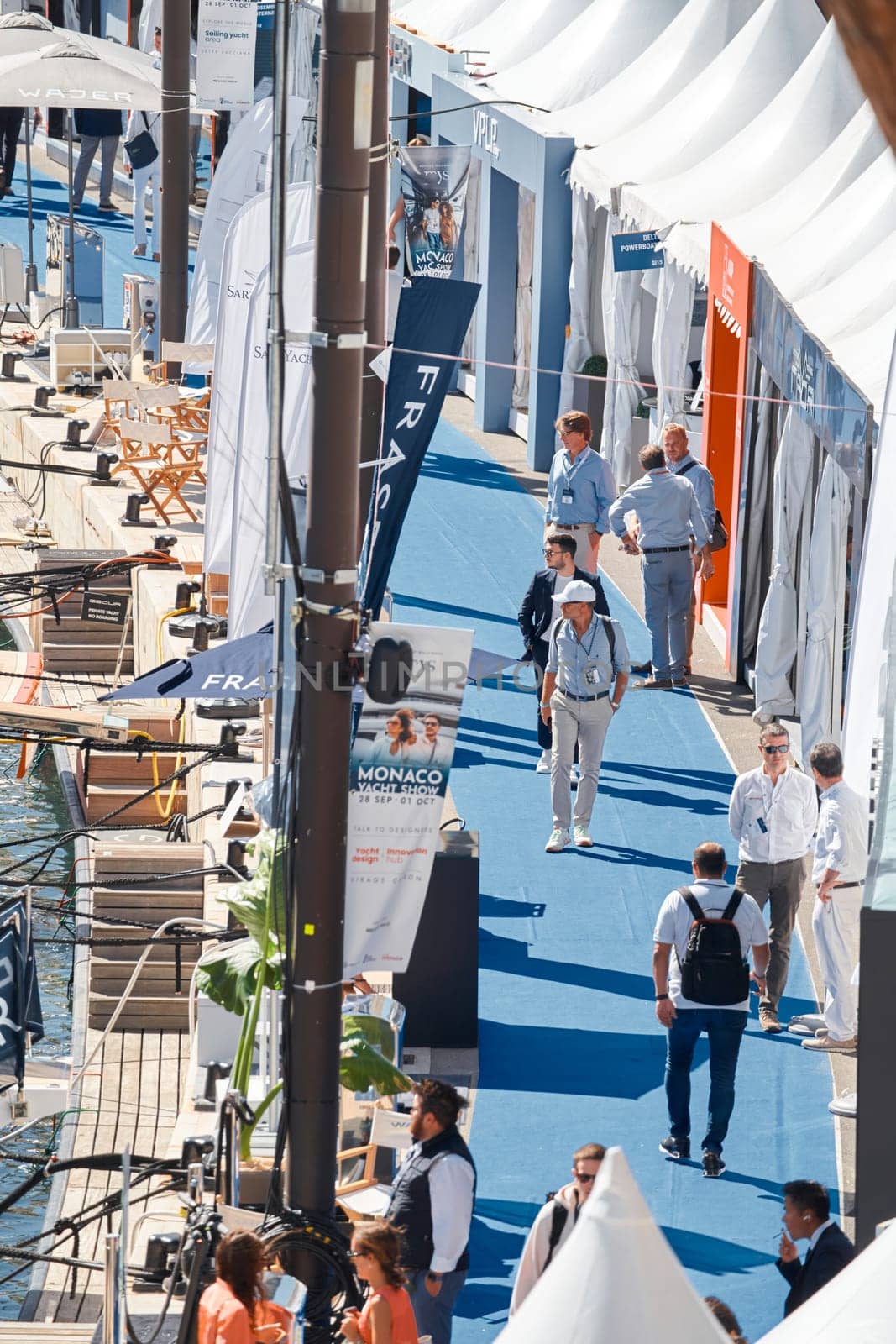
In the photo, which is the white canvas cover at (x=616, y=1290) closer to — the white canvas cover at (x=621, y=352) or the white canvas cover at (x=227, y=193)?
the white canvas cover at (x=227, y=193)

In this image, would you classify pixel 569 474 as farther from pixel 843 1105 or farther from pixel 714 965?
pixel 714 965

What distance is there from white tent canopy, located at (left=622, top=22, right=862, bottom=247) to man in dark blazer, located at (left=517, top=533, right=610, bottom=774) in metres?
4.29

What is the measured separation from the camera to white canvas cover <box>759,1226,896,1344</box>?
3.65 metres

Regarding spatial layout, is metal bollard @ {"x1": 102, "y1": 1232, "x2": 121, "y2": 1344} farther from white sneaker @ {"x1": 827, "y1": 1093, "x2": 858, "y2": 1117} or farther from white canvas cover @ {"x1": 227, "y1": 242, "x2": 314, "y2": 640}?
white canvas cover @ {"x1": 227, "y1": 242, "x2": 314, "y2": 640}

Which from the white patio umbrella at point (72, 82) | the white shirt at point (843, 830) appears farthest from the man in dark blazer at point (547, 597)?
the white patio umbrella at point (72, 82)

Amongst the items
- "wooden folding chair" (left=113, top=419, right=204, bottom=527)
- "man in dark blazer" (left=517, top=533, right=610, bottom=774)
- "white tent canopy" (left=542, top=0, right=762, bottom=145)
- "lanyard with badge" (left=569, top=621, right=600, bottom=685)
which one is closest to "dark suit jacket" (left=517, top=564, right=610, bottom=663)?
"man in dark blazer" (left=517, top=533, right=610, bottom=774)

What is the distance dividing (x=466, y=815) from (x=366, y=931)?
238 inches

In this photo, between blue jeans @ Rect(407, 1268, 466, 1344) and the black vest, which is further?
blue jeans @ Rect(407, 1268, 466, 1344)

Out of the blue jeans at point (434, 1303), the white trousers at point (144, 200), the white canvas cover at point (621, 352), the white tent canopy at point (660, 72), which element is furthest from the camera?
the white trousers at point (144, 200)

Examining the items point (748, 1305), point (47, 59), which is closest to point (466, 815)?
point (748, 1305)

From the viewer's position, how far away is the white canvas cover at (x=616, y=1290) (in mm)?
3371

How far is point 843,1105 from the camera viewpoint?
32.2 ft

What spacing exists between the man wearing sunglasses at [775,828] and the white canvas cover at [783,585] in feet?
11.8

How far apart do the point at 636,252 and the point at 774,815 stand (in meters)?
8.61
